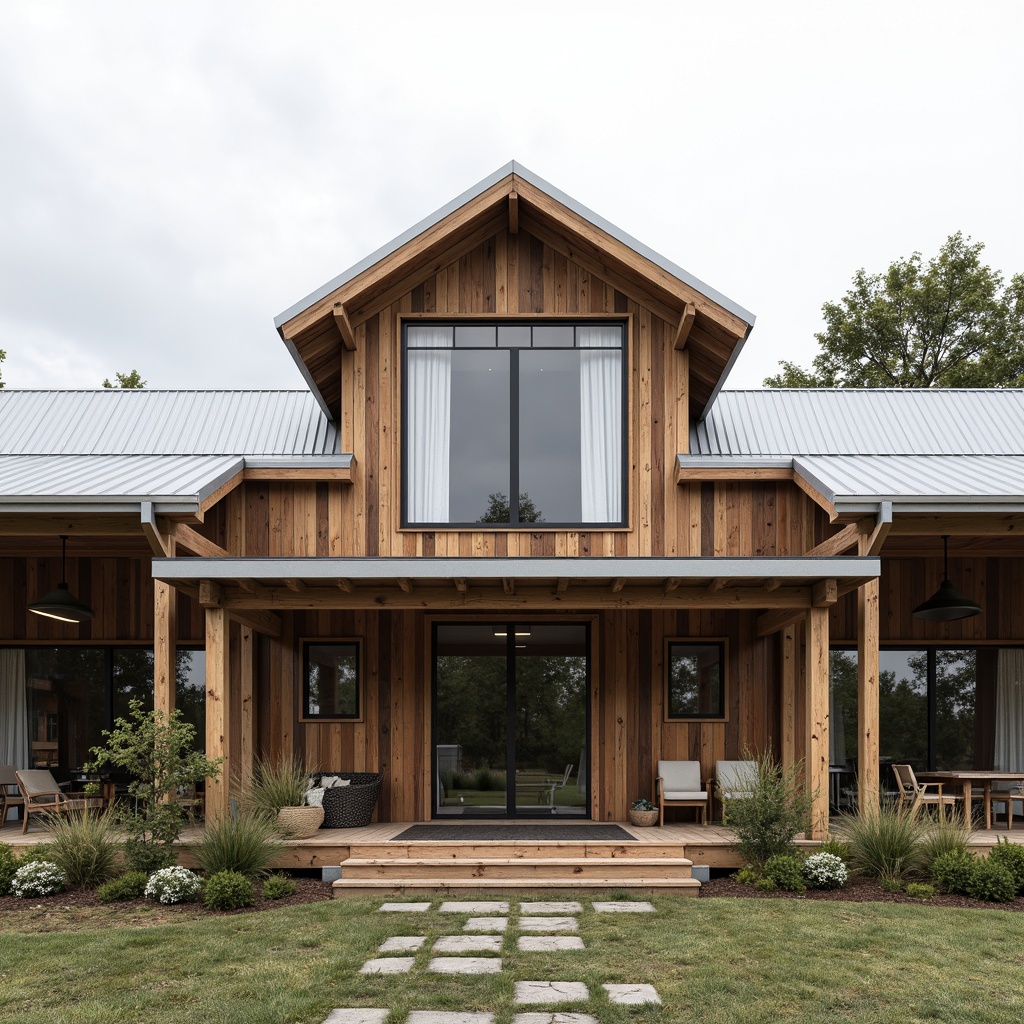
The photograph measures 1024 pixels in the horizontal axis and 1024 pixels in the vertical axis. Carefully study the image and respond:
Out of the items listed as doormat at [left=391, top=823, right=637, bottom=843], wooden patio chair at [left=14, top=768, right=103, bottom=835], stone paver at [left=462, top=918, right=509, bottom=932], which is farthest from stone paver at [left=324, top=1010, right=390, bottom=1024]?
wooden patio chair at [left=14, top=768, right=103, bottom=835]

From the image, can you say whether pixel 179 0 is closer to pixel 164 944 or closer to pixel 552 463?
pixel 552 463

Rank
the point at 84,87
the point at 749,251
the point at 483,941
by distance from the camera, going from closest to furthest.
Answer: the point at 483,941 < the point at 84,87 < the point at 749,251

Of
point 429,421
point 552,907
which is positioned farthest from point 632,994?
point 429,421

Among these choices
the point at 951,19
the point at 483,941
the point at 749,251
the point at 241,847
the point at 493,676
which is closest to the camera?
the point at 483,941

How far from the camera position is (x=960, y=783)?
1070 cm

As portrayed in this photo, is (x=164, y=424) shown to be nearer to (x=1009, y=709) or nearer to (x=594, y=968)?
(x=594, y=968)

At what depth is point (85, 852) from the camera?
842 centimetres

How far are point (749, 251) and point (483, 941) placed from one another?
118ft

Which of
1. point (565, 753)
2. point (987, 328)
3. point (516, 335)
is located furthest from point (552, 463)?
point (987, 328)

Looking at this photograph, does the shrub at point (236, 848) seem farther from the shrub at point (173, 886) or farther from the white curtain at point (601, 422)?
the white curtain at point (601, 422)

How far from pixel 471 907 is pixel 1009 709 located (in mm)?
7547

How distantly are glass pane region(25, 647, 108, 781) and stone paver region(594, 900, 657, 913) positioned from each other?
6824mm

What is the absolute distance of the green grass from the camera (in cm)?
529

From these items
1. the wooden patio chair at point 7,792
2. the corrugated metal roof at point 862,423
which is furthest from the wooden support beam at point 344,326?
the wooden patio chair at point 7,792
